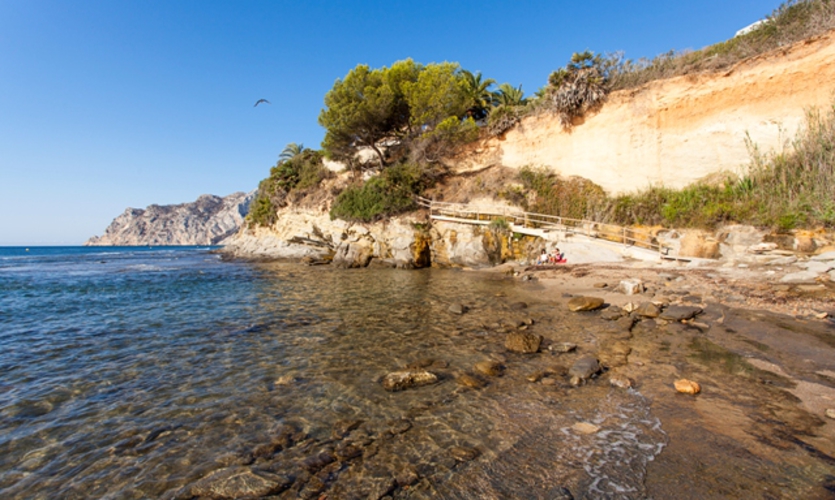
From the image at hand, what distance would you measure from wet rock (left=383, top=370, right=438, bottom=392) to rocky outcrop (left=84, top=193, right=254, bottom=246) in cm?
12739

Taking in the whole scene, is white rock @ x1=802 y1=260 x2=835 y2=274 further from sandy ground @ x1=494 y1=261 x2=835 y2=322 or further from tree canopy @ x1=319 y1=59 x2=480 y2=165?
tree canopy @ x1=319 y1=59 x2=480 y2=165

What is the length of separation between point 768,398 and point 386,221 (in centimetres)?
2122

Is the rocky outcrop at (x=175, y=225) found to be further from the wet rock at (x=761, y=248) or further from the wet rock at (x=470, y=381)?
the wet rock at (x=761, y=248)

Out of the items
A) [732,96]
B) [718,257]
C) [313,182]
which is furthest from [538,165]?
[313,182]

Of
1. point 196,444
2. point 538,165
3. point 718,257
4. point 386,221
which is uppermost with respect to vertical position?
point 538,165

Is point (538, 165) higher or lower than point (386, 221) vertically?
higher

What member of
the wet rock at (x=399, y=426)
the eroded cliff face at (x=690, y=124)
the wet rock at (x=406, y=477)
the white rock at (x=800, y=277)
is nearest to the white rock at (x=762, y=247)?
the white rock at (x=800, y=277)

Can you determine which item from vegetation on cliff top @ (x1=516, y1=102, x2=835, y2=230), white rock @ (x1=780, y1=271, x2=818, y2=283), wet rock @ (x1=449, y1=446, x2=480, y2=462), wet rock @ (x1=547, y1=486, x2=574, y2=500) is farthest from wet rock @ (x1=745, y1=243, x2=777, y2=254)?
wet rock @ (x1=449, y1=446, x2=480, y2=462)

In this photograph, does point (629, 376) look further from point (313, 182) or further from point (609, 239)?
point (313, 182)

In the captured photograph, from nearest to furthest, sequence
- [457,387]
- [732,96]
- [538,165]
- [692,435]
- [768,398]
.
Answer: [692,435] → [768,398] → [457,387] → [732,96] → [538,165]

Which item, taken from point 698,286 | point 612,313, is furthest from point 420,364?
point 698,286

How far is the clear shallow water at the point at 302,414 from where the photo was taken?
3.15 meters

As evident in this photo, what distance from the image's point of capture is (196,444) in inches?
147

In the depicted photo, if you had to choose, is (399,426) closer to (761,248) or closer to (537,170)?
(761,248)
